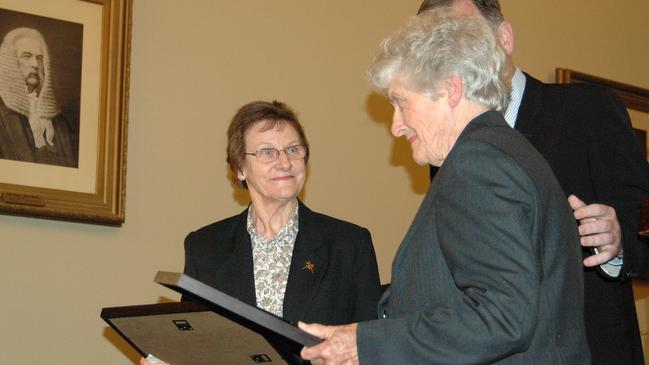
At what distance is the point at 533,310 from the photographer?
85.0 inches

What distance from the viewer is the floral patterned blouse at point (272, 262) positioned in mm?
3895

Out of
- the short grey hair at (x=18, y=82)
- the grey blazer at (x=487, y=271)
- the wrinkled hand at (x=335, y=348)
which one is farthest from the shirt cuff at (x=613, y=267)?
the short grey hair at (x=18, y=82)

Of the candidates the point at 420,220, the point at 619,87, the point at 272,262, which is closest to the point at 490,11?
the point at 272,262

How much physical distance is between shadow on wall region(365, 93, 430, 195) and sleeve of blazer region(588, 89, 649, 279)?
2.37 metres

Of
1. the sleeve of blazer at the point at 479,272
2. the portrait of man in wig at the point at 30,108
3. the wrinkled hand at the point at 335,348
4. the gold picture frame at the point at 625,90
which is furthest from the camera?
the gold picture frame at the point at 625,90

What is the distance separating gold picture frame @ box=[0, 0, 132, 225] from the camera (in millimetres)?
4465

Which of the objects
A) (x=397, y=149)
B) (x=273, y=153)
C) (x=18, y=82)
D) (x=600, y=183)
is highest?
(x=18, y=82)

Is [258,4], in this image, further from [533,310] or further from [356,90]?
[533,310]

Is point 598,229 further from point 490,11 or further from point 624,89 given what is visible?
point 624,89

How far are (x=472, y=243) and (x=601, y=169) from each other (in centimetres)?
116

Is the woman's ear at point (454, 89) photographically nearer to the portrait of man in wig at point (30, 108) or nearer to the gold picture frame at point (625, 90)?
the portrait of man in wig at point (30, 108)

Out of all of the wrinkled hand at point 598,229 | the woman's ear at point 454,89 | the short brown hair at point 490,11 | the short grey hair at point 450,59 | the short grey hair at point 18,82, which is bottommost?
the wrinkled hand at point 598,229

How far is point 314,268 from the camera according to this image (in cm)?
394

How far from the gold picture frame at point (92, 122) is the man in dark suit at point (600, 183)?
1987 mm
